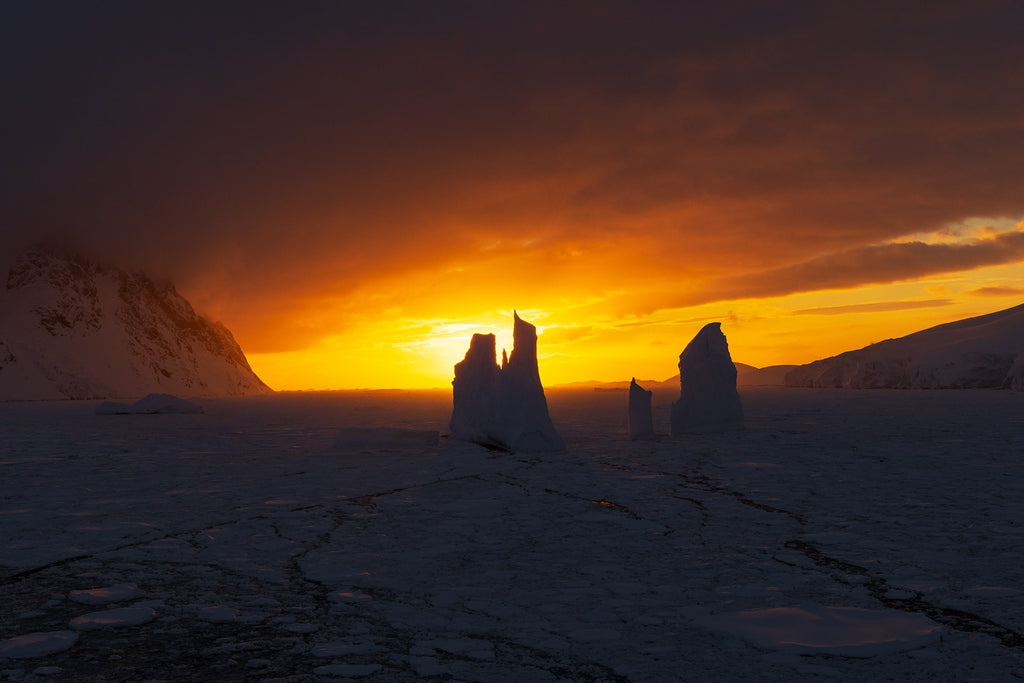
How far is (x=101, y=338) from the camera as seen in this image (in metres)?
132

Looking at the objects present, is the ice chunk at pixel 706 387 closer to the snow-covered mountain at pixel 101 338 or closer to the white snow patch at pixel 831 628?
the white snow patch at pixel 831 628

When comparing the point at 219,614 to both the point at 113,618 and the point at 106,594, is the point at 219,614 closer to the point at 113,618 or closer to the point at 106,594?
the point at 113,618

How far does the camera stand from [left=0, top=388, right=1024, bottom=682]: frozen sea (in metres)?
3.36

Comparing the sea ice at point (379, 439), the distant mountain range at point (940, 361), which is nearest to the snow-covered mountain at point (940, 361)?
the distant mountain range at point (940, 361)

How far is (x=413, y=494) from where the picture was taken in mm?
8641

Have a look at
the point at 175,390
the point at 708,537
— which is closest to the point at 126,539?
the point at 708,537

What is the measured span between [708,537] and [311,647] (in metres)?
3.87

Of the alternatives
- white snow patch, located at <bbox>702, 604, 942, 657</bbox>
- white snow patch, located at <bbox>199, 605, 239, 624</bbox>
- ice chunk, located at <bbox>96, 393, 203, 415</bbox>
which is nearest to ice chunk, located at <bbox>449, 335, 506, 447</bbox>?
white snow patch, located at <bbox>199, 605, 239, 624</bbox>

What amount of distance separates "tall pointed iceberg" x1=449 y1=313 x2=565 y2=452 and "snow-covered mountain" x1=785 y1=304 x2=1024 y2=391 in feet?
215

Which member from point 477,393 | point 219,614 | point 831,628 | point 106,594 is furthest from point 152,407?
point 831,628

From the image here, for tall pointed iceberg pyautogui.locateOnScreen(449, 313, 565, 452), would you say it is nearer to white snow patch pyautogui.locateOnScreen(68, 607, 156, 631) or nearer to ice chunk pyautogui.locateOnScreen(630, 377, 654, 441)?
ice chunk pyautogui.locateOnScreen(630, 377, 654, 441)

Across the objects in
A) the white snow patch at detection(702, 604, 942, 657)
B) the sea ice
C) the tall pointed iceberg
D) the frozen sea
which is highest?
the tall pointed iceberg

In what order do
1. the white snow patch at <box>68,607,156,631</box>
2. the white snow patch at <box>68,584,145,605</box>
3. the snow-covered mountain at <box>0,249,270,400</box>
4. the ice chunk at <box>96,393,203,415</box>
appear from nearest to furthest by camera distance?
1. the white snow patch at <box>68,607,156,631</box>
2. the white snow patch at <box>68,584,145,605</box>
3. the ice chunk at <box>96,393,203,415</box>
4. the snow-covered mountain at <box>0,249,270,400</box>

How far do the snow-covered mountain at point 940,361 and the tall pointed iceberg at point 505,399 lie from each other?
65.6m
